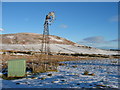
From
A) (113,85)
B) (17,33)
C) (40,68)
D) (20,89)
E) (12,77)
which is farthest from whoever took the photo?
(17,33)

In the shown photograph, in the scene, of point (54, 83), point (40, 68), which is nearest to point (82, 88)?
point (54, 83)

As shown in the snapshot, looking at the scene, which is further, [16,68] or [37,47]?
[37,47]

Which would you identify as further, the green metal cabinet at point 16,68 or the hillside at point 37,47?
the hillside at point 37,47

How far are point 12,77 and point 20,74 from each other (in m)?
0.72

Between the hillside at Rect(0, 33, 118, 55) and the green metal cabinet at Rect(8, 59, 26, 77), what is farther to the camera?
the hillside at Rect(0, 33, 118, 55)

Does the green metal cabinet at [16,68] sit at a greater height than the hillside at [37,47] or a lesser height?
lesser

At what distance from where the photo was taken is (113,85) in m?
10.5

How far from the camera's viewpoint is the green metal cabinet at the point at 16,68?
1394 centimetres

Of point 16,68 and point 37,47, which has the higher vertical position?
point 37,47

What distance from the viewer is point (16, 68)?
14.0m

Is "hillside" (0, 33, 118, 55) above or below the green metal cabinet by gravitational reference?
above

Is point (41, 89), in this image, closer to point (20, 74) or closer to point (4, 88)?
point (4, 88)

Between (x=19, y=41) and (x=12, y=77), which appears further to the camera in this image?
(x=19, y=41)

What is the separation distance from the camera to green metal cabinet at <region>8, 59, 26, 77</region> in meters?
13.9
